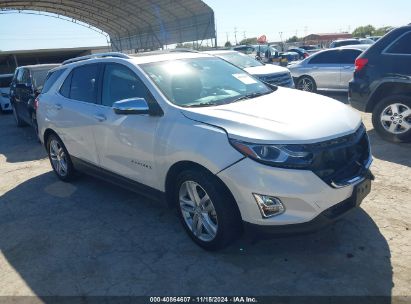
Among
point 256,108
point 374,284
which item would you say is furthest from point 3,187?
point 374,284

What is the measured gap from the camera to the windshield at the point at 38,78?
9031 mm

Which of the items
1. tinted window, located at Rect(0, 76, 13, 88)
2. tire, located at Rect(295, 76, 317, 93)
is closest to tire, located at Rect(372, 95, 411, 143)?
tire, located at Rect(295, 76, 317, 93)

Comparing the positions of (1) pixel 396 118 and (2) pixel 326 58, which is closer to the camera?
(1) pixel 396 118

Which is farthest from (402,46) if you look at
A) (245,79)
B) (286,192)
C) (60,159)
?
(60,159)

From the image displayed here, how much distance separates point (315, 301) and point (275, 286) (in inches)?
13.0

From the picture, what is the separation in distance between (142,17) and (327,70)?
26.1 m

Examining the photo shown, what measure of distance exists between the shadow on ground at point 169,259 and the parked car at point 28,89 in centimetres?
494

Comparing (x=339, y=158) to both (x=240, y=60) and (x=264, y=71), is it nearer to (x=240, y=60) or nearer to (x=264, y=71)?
(x=264, y=71)

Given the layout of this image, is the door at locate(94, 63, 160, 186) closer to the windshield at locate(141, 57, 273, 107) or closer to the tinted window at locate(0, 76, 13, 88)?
the windshield at locate(141, 57, 273, 107)

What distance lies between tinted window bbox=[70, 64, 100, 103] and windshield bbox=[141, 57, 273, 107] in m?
0.98

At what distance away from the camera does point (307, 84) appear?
11719 mm

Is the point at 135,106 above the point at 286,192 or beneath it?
above

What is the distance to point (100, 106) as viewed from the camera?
4.37 m

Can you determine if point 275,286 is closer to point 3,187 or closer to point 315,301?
point 315,301
